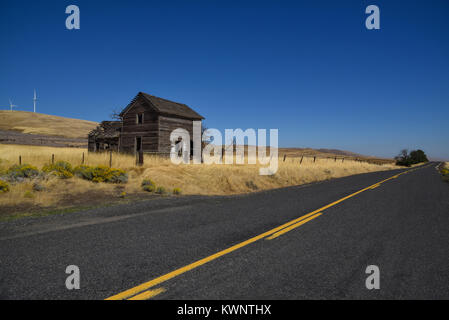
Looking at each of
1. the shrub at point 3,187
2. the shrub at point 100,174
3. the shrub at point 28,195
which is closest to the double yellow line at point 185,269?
the shrub at point 28,195

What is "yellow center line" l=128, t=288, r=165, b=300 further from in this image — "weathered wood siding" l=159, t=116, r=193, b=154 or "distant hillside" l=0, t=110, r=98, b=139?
"distant hillside" l=0, t=110, r=98, b=139

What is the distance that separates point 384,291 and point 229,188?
1154 centimetres

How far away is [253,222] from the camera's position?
5949 mm

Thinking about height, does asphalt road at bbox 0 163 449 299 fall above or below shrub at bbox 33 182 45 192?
below

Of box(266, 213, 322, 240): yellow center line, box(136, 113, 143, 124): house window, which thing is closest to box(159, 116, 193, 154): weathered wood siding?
box(136, 113, 143, 124): house window

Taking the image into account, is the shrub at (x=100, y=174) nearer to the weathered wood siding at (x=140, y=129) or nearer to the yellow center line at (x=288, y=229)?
the yellow center line at (x=288, y=229)

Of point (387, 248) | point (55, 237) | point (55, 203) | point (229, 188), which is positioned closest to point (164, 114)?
point (229, 188)

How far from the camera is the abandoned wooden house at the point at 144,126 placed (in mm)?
24938

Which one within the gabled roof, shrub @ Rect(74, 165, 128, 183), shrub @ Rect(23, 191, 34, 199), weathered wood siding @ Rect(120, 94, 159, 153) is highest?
the gabled roof

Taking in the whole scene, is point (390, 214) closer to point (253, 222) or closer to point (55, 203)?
point (253, 222)

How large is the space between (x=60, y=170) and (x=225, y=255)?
11028 mm

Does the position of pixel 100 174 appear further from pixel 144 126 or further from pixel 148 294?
pixel 144 126

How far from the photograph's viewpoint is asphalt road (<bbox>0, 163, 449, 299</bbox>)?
287cm

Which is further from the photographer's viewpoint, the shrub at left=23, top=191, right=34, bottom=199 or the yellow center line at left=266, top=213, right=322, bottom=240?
the shrub at left=23, top=191, right=34, bottom=199
